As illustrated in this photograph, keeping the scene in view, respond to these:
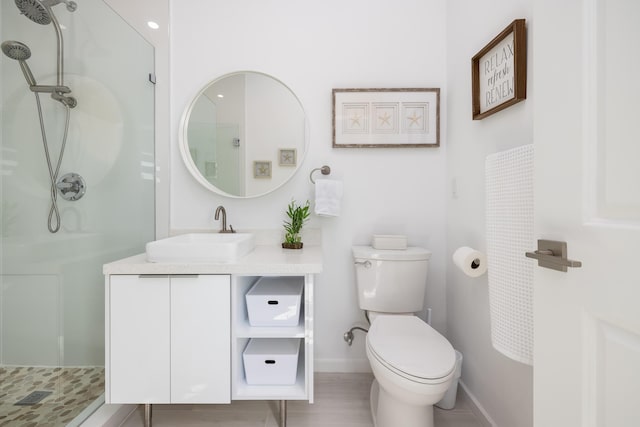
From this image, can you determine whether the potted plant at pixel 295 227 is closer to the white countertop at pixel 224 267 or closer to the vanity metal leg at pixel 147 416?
the white countertop at pixel 224 267

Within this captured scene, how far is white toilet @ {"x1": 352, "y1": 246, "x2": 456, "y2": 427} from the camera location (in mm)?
1063

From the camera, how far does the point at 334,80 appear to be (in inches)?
72.5

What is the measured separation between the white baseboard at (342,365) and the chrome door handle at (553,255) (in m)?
1.46

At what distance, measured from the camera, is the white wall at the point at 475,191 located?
46.4 inches

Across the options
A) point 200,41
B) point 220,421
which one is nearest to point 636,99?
point 220,421

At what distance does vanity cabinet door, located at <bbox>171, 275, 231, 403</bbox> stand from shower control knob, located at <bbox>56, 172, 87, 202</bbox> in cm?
66

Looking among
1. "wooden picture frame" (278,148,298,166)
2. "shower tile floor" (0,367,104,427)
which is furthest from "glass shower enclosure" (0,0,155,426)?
"wooden picture frame" (278,148,298,166)

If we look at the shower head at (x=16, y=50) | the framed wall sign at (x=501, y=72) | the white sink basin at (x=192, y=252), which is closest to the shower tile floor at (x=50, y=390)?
the white sink basin at (x=192, y=252)

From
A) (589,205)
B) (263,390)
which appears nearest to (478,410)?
(263,390)

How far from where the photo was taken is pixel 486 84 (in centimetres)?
137

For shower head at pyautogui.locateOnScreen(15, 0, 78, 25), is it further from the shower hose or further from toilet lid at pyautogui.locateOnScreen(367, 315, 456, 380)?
toilet lid at pyautogui.locateOnScreen(367, 315, 456, 380)

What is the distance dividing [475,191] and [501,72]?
541 mm

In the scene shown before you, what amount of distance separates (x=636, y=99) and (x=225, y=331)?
1358mm

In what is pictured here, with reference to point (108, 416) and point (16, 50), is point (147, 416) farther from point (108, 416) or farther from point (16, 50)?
point (16, 50)
